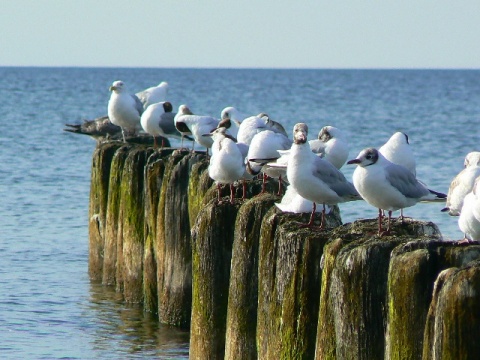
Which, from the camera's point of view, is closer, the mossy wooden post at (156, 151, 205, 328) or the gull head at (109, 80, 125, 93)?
the mossy wooden post at (156, 151, 205, 328)

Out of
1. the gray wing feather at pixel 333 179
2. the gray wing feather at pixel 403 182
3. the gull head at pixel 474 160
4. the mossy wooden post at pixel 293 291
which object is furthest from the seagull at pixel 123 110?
the mossy wooden post at pixel 293 291

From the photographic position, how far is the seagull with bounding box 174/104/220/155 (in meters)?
13.2

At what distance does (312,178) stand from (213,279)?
1.05 meters

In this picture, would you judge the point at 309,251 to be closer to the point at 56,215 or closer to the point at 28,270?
the point at 28,270

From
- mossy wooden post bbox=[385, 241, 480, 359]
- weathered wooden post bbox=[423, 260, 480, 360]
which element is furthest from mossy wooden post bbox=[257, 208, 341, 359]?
weathered wooden post bbox=[423, 260, 480, 360]

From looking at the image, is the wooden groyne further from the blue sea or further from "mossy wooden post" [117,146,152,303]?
the blue sea

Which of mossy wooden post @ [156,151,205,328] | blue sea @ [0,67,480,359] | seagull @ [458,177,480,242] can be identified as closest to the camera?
seagull @ [458,177,480,242]

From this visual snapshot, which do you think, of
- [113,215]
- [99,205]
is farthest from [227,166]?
[99,205]

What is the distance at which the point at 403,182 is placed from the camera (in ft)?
27.1

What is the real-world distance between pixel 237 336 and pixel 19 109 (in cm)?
4838

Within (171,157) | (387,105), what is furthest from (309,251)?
(387,105)

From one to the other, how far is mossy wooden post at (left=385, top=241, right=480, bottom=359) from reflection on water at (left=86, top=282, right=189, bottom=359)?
4.93 m

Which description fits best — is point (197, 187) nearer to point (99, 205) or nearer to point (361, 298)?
point (99, 205)

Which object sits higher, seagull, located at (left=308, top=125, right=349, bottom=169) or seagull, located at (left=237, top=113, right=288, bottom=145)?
seagull, located at (left=237, top=113, right=288, bottom=145)
